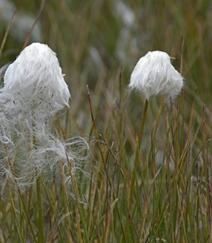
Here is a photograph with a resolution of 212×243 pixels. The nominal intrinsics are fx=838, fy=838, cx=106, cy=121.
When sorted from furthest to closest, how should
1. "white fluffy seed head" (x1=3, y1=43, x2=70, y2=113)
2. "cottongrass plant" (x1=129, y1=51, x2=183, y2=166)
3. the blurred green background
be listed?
1. the blurred green background
2. "cottongrass plant" (x1=129, y1=51, x2=183, y2=166)
3. "white fluffy seed head" (x1=3, y1=43, x2=70, y2=113)

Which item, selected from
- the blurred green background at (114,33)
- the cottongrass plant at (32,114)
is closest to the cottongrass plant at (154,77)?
the cottongrass plant at (32,114)

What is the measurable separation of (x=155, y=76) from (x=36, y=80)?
0.86 ft

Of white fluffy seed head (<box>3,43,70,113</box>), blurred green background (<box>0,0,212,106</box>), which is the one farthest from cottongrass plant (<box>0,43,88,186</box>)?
blurred green background (<box>0,0,212,106</box>)

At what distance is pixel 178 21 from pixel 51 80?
6.20 feet

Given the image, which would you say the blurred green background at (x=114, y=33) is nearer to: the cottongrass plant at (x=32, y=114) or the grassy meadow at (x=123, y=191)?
the grassy meadow at (x=123, y=191)

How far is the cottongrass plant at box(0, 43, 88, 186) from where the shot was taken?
1.65 m

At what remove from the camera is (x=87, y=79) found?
3.71 metres

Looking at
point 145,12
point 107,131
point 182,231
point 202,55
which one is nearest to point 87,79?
point 145,12

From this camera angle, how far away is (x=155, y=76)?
1743mm

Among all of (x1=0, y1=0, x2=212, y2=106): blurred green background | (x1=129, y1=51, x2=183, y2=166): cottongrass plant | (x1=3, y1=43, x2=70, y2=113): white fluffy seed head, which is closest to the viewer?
(x1=3, y1=43, x2=70, y2=113): white fluffy seed head

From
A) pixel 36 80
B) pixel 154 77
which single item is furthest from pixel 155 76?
pixel 36 80

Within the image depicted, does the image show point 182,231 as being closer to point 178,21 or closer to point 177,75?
point 177,75

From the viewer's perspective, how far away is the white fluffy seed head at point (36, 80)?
1.64 m

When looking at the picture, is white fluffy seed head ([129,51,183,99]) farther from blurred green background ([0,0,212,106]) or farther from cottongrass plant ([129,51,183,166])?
blurred green background ([0,0,212,106])
